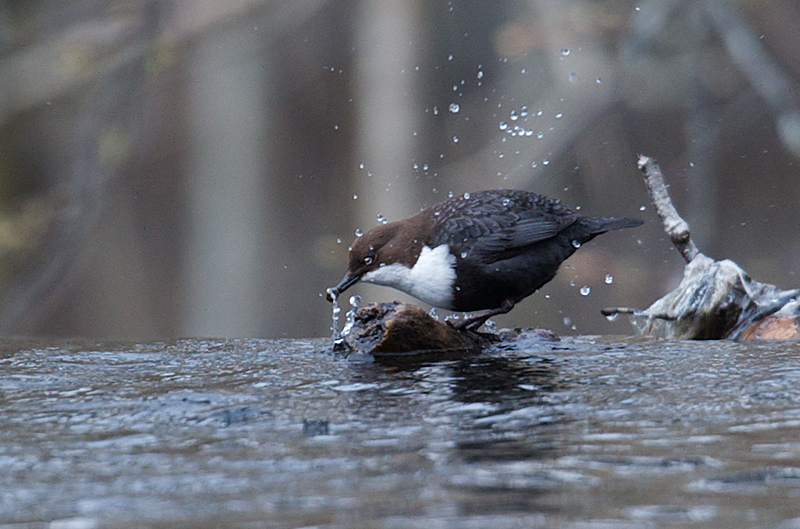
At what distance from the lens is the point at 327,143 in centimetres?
915

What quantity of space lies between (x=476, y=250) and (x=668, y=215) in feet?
3.06

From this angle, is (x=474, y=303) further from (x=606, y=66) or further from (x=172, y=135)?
(x=172, y=135)

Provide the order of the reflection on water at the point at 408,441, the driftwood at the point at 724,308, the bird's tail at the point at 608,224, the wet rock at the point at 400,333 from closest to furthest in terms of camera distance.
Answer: the reflection on water at the point at 408,441 < the wet rock at the point at 400,333 < the driftwood at the point at 724,308 < the bird's tail at the point at 608,224

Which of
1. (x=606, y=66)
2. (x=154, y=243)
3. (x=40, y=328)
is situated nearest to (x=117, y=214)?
(x=154, y=243)

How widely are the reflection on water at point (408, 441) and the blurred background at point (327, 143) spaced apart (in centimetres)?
463

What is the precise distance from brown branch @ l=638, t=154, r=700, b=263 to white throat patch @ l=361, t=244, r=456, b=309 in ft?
3.33

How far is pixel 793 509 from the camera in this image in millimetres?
1519

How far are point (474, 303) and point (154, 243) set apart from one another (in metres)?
5.66

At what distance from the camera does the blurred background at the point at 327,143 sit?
7793 mm

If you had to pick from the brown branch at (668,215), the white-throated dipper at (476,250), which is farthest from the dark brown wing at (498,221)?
the brown branch at (668,215)

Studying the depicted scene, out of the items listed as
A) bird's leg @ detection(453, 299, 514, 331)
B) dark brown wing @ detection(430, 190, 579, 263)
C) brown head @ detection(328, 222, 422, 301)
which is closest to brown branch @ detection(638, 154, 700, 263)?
dark brown wing @ detection(430, 190, 579, 263)

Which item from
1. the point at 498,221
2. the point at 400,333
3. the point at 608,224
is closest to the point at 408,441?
the point at 400,333

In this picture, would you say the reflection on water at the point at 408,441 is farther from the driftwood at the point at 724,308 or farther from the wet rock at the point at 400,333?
the driftwood at the point at 724,308

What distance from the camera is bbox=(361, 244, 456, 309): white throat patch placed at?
4105 mm
